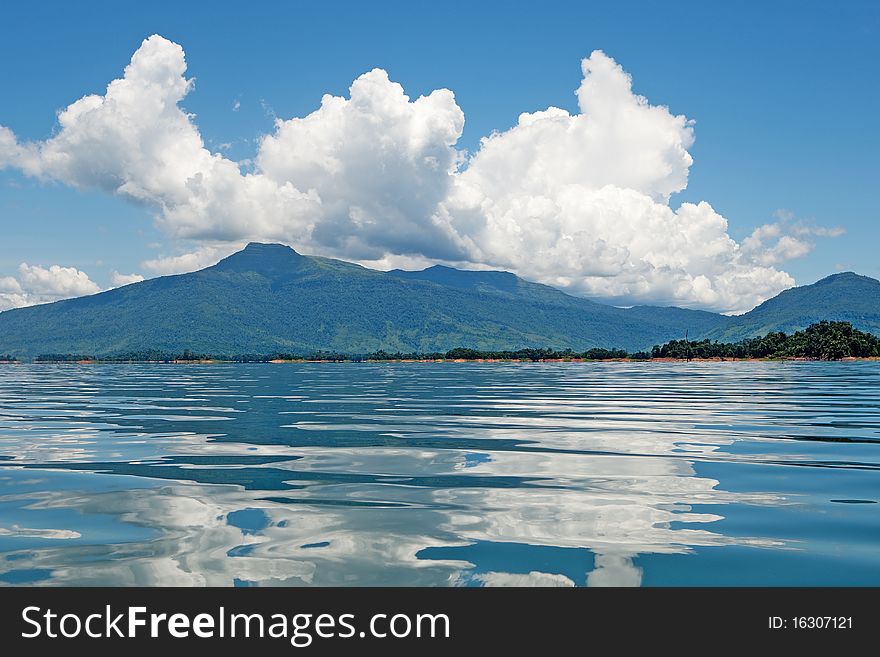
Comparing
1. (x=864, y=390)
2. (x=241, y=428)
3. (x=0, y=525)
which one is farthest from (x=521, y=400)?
(x=0, y=525)

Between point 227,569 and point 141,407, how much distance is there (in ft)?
135

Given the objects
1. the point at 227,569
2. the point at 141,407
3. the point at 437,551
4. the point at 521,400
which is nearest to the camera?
the point at 227,569

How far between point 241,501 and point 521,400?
39202 millimetres

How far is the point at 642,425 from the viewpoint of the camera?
3447 cm

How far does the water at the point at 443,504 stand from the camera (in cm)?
1163

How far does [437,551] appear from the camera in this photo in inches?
498

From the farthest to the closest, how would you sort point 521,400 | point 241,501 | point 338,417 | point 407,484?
point 521,400
point 338,417
point 407,484
point 241,501

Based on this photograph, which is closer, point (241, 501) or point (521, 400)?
point (241, 501)

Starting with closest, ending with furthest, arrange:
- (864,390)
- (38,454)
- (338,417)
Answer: (38,454)
(338,417)
(864,390)

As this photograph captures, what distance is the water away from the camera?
1163cm

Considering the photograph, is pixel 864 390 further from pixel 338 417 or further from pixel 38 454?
pixel 38 454

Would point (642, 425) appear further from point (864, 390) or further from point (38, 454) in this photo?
point (864, 390)

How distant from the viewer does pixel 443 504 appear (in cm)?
1677
